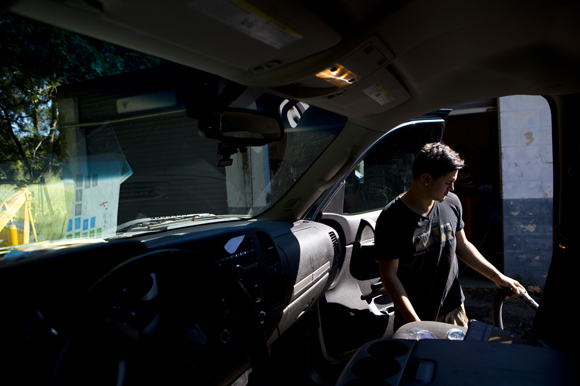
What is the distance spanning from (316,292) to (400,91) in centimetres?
164

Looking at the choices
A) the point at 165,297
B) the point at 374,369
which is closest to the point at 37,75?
the point at 165,297

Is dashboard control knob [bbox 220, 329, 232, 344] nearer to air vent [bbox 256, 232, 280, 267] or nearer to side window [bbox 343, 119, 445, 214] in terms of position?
air vent [bbox 256, 232, 280, 267]

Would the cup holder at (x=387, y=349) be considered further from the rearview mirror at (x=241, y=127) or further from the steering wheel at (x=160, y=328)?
the rearview mirror at (x=241, y=127)

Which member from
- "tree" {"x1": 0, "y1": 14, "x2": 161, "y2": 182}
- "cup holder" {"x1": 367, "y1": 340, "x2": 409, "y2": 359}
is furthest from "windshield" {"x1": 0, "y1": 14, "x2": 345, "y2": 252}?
"cup holder" {"x1": 367, "y1": 340, "x2": 409, "y2": 359}

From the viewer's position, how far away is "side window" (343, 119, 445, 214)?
3848 mm

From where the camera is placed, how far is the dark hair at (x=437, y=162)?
2385 mm

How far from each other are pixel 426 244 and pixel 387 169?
87.2 inches

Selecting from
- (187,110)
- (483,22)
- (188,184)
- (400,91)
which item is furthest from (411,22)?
(188,184)

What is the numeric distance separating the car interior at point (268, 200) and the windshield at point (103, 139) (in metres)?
0.03

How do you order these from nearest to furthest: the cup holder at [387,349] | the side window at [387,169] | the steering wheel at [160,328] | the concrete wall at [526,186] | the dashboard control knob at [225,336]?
the steering wheel at [160,328]
the cup holder at [387,349]
the dashboard control knob at [225,336]
the side window at [387,169]
the concrete wall at [526,186]

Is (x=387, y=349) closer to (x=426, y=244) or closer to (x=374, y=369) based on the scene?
(x=374, y=369)

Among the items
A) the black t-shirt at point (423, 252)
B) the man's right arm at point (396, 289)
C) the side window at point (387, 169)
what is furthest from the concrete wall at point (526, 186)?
the man's right arm at point (396, 289)

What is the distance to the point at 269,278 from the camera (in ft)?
7.36

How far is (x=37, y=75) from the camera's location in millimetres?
1659
